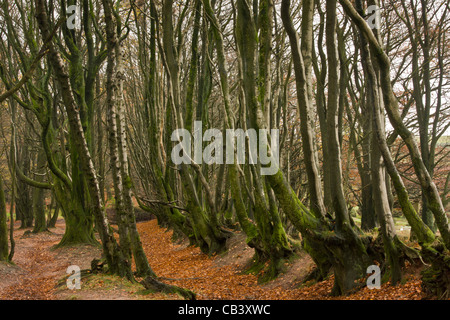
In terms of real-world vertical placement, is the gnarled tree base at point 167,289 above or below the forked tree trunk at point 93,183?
below

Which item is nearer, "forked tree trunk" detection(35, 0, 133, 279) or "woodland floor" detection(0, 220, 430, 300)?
"woodland floor" detection(0, 220, 430, 300)

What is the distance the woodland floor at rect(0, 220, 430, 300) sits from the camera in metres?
6.18

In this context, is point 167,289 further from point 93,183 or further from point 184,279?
point 93,183

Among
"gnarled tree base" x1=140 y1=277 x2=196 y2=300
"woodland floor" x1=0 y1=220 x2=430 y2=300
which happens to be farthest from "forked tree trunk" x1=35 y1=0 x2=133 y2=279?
"gnarled tree base" x1=140 y1=277 x2=196 y2=300

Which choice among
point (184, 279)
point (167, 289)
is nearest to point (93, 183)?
point (167, 289)

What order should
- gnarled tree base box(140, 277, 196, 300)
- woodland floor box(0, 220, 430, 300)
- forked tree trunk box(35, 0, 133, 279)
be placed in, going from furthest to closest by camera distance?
forked tree trunk box(35, 0, 133, 279)
gnarled tree base box(140, 277, 196, 300)
woodland floor box(0, 220, 430, 300)

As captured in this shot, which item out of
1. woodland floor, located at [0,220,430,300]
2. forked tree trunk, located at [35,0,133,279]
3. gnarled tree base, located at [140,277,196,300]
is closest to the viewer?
woodland floor, located at [0,220,430,300]

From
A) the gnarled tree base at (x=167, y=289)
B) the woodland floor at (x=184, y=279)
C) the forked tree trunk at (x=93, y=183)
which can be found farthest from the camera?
the forked tree trunk at (x=93, y=183)

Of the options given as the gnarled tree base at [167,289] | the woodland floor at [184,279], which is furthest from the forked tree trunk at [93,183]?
the gnarled tree base at [167,289]

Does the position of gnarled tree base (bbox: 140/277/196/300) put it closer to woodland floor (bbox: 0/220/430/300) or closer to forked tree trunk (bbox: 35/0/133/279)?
woodland floor (bbox: 0/220/430/300)

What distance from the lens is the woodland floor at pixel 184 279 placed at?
20.3 ft

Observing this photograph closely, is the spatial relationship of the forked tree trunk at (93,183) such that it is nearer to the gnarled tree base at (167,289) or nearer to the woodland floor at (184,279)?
the woodland floor at (184,279)

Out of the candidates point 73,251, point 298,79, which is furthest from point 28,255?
point 298,79

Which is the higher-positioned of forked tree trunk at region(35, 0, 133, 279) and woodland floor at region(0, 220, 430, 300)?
forked tree trunk at region(35, 0, 133, 279)
